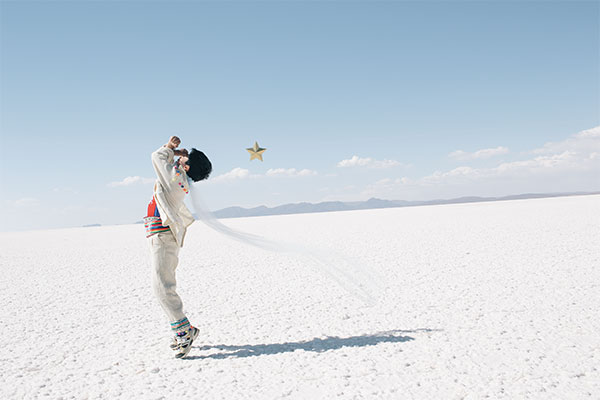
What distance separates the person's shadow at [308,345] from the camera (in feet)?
12.3

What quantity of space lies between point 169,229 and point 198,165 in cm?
72

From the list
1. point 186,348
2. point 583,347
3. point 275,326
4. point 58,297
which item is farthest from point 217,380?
point 58,297

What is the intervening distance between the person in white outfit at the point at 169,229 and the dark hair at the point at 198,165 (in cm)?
6

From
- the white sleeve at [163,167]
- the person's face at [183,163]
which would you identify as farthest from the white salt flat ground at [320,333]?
the person's face at [183,163]

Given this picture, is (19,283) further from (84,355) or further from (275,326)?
(275,326)

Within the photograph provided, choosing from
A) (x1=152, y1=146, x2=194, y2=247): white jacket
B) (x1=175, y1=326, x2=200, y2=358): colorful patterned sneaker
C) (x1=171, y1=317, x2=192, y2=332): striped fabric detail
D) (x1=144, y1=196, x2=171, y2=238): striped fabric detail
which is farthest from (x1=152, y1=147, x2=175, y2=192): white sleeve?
(x1=175, y1=326, x2=200, y2=358): colorful patterned sneaker

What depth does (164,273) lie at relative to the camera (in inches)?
147

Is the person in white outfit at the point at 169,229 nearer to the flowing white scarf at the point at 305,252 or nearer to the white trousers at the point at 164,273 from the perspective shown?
the white trousers at the point at 164,273

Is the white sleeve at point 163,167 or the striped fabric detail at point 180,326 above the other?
the white sleeve at point 163,167

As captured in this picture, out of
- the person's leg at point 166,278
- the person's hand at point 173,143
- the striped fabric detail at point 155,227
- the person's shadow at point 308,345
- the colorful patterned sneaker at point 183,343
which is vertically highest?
the person's hand at point 173,143

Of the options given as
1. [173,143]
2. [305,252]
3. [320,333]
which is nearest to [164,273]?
[173,143]

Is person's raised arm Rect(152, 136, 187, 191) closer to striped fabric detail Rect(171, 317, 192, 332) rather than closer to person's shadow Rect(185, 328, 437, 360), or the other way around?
striped fabric detail Rect(171, 317, 192, 332)

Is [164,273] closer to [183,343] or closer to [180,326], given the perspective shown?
[180,326]

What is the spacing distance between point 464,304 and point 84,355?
4.63 metres
